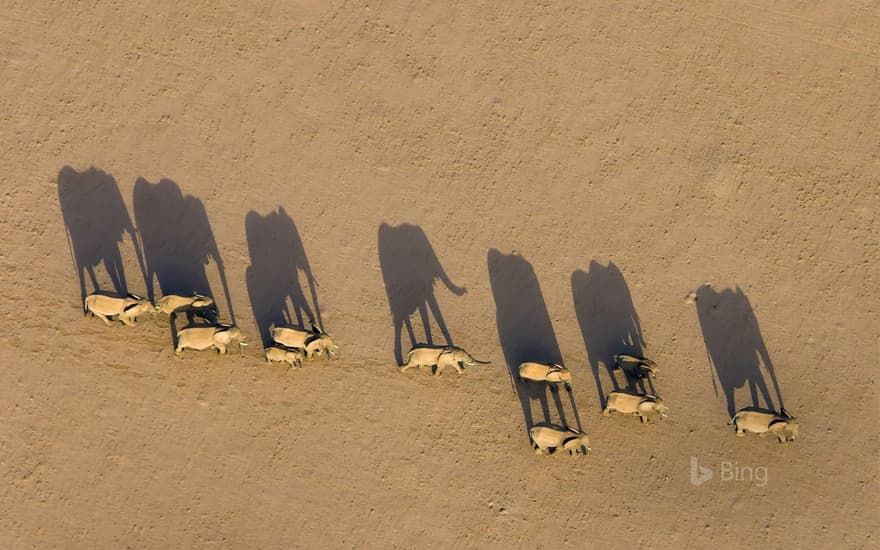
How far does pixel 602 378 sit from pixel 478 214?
4.46 metres

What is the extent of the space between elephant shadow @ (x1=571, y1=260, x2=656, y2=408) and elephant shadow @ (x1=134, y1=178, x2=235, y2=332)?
25.8 ft

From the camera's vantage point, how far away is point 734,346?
1421cm

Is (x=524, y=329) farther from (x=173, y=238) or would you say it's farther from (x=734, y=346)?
(x=173, y=238)

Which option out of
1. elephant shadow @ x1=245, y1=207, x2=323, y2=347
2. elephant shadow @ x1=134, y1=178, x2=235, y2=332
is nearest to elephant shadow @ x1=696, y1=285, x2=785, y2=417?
elephant shadow @ x1=245, y1=207, x2=323, y2=347

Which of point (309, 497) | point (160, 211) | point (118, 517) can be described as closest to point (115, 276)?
point (160, 211)

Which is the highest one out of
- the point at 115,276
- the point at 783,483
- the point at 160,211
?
the point at 160,211

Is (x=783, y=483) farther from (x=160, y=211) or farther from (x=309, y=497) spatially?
(x=160, y=211)

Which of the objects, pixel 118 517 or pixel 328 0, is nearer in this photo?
pixel 118 517

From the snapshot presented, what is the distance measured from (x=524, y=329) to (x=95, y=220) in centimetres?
968

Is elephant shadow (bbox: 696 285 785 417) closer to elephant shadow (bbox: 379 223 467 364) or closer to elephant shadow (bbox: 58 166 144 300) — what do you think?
elephant shadow (bbox: 379 223 467 364)

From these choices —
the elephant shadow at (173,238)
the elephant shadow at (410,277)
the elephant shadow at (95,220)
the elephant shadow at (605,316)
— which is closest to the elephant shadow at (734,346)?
the elephant shadow at (605,316)

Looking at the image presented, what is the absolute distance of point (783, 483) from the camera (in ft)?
45.7

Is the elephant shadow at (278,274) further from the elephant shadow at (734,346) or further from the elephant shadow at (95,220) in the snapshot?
the elephant shadow at (734,346)

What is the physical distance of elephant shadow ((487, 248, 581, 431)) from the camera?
14125 millimetres
